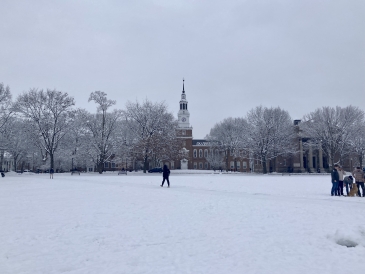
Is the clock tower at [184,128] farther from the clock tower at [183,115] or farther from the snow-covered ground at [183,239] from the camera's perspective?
the snow-covered ground at [183,239]

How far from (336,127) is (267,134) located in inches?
494

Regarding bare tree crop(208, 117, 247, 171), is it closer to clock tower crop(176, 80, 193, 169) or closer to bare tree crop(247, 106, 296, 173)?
clock tower crop(176, 80, 193, 169)

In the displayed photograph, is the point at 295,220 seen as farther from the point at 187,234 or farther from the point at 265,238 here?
the point at 187,234

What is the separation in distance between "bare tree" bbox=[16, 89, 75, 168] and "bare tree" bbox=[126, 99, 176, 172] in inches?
435

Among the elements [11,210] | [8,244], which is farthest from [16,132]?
[8,244]

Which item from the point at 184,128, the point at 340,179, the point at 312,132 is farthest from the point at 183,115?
the point at 340,179

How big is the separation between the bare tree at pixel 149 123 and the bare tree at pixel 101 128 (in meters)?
2.98

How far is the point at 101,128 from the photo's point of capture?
5712 centimetres

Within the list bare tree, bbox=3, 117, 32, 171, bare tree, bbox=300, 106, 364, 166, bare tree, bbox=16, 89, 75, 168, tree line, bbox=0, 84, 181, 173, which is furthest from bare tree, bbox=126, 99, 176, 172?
bare tree, bbox=300, 106, 364, 166

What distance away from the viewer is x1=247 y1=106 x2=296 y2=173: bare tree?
58281 mm

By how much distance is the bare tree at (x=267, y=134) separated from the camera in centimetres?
5828

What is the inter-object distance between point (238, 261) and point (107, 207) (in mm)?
7914

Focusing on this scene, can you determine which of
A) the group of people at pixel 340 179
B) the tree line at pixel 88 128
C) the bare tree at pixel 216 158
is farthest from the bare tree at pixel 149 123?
the group of people at pixel 340 179

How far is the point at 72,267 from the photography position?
7066 millimetres
